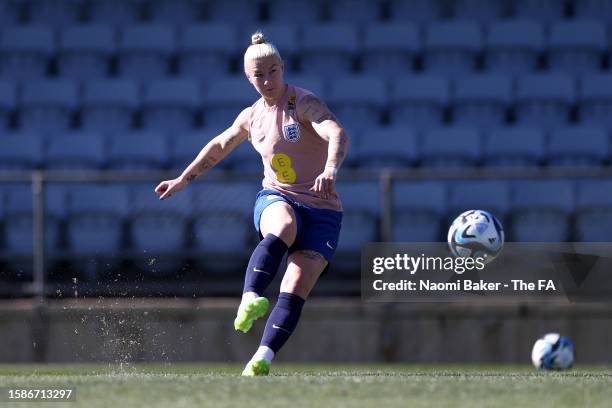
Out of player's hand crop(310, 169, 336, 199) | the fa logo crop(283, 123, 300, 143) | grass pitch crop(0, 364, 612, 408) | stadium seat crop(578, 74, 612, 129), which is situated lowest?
grass pitch crop(0, 364, 612, 408)

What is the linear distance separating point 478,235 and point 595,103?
5.24m

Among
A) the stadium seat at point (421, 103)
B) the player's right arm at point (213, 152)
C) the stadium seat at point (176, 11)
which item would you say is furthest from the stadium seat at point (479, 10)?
the player's right arm at point (213, 152)

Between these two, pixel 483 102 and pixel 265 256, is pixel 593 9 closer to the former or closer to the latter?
pixel 483 102

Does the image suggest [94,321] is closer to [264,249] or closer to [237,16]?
[264,249]

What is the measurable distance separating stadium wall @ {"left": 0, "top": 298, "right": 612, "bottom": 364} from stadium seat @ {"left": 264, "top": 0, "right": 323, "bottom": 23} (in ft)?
15.3

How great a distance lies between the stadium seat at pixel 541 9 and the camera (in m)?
13.9

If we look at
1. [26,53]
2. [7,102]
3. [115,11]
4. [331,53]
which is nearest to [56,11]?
[115,11]

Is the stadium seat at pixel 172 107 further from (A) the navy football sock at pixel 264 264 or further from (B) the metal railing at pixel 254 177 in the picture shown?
(A) the navy football sock at pixel 264 264

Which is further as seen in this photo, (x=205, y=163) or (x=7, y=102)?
(x=7, y=102)

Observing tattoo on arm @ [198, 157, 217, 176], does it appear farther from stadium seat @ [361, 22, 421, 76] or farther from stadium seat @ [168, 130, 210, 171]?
stadium seat @ [361, 22, 421, 76]

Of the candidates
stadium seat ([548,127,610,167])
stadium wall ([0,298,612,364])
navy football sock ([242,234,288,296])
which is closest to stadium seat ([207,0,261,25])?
stadium seat ([548,127,610,167])

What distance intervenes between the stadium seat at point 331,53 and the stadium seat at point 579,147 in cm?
243

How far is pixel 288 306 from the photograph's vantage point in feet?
21.0

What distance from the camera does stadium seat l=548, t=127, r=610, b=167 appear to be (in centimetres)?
1190
